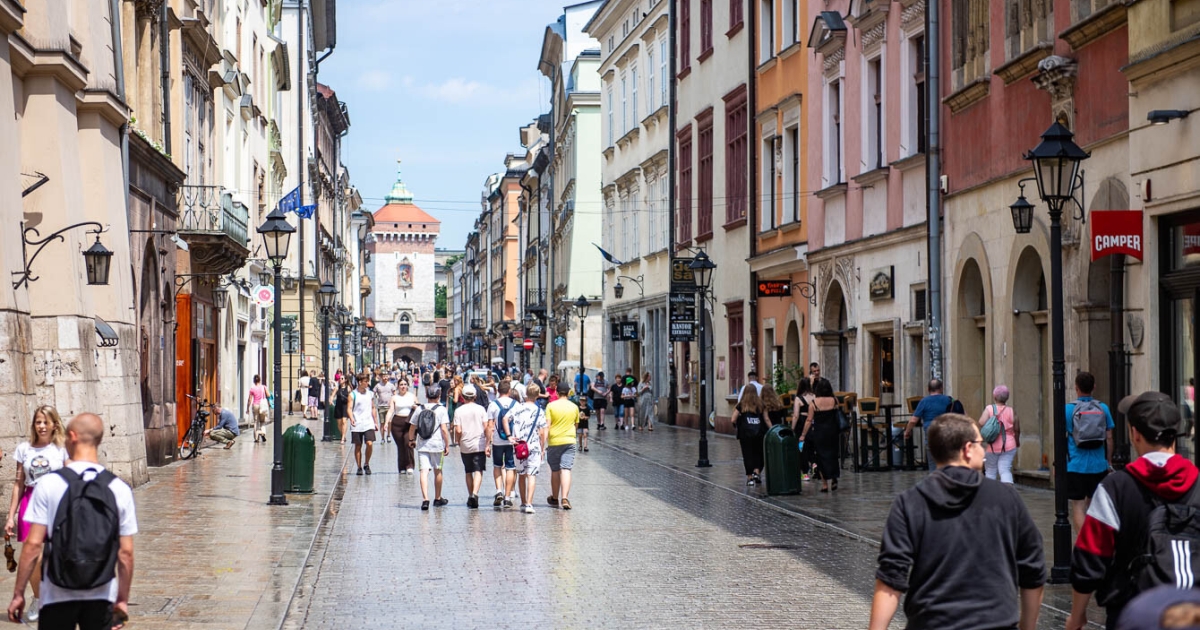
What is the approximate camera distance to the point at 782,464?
21.2 meters

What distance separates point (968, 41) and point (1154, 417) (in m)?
17.9

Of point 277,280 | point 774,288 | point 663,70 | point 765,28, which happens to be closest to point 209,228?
point 774,288

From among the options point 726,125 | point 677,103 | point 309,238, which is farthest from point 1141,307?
point 309,238

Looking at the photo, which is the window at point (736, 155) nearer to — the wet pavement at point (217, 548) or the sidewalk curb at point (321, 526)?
the sidewalk curb at point (321, 526)

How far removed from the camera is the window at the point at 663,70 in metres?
46.1

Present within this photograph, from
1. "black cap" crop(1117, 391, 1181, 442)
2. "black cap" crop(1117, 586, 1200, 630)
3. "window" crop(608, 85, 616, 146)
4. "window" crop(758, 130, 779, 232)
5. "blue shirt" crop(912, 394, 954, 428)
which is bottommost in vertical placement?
"blue shirt" crop(912, 394, 954, 428)

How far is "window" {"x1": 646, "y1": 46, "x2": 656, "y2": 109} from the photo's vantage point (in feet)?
156

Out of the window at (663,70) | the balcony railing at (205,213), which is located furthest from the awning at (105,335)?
the window at (663,70)

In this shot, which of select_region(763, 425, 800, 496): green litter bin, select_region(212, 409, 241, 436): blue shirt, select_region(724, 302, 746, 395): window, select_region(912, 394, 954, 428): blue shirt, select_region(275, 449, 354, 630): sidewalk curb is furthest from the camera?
select_region(724, 302, 746, 395): window

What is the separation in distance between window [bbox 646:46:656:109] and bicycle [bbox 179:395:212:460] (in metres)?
19.0

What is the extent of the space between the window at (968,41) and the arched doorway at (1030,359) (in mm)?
3113

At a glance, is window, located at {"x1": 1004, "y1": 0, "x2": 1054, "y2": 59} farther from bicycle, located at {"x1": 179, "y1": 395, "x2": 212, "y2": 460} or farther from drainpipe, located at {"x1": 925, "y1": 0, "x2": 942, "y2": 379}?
bicycle, located at {"x1": 179, "y1": 395, "x2": 212, "y2": 460}

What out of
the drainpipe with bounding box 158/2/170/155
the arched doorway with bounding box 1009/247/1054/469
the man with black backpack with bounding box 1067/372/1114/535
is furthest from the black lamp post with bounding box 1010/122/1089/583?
the drainpipe with bounding box 158/2/170/155

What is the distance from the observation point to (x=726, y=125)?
3928cm
